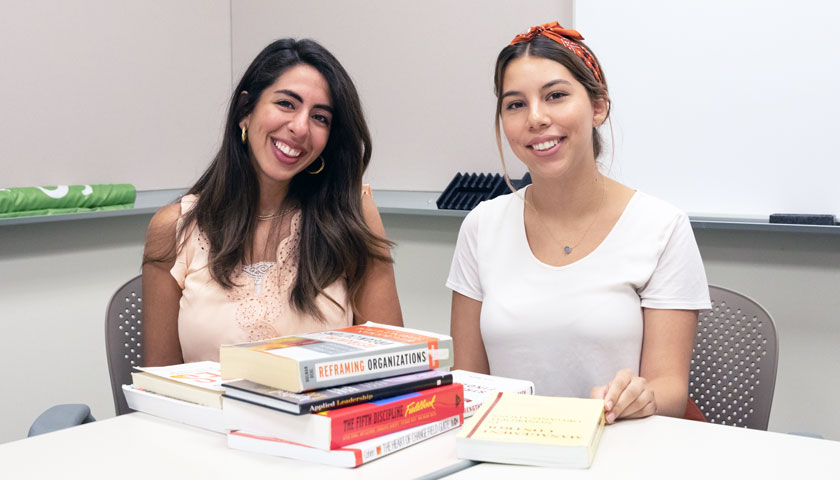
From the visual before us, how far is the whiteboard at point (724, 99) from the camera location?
2.20m

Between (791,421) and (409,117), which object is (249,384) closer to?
(791,421)

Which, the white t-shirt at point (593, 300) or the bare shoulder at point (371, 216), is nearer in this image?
the white t-shirt at point (593, 300)

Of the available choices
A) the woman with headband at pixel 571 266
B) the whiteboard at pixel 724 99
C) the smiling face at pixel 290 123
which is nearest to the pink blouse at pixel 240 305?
the smiling face at pixel 290 123

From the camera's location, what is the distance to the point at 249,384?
1.14 meters

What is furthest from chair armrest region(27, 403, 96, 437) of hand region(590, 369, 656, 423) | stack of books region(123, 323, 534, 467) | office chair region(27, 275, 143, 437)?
hand region(590, 369, 656, 423)

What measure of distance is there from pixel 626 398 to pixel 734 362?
58 centimetres

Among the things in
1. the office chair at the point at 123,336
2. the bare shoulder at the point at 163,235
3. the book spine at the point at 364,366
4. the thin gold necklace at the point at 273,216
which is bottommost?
the office chair at the point at 123,336

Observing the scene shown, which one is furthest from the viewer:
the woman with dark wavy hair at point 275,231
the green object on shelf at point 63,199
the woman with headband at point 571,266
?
the green object on shelf at point 63,199

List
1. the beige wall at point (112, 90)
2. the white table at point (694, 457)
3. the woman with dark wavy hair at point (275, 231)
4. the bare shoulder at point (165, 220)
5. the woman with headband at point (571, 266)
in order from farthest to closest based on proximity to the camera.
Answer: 1. the beige wall at point (112, 90)
2. the bare shoulder at point (165, 220)
3. the woman with dark wavy hair at point (275, 231)
4. the woman with headband at point (571, 266)
5. the white table at point (694, 457)

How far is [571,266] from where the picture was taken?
162 cm

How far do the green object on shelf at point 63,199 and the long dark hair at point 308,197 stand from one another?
0.99 m

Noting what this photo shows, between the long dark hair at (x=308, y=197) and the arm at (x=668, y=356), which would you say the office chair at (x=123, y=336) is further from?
the arm at (x=668, y=356)

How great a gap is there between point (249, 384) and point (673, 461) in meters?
0.60

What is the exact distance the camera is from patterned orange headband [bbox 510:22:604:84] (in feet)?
5.51
